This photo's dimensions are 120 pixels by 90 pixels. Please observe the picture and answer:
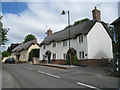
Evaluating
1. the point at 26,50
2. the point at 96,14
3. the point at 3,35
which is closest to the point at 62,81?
the point at 3,35

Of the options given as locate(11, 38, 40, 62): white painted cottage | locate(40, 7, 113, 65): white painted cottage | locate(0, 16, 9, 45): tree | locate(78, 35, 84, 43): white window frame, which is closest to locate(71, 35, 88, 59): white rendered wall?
locate(40, 7, 113, 65): white painted cottage

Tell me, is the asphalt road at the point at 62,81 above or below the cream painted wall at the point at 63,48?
below

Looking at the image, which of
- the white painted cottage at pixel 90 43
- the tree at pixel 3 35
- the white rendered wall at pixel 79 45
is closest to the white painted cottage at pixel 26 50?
the white painted cottage at pixel 90 43

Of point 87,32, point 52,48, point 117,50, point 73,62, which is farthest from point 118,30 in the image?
point 52,48

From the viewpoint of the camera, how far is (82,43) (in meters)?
21.8

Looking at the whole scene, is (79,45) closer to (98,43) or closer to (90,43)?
(90,43)

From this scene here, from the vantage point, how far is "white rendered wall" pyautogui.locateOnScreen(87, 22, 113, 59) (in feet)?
69.6

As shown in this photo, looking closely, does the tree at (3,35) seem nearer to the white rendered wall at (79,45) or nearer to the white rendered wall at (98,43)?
the white rendered wall at (79,45)

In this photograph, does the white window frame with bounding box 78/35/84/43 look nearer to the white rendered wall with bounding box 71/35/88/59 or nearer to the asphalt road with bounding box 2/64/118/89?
the white rendered wall with bounding box 71/35/88/59

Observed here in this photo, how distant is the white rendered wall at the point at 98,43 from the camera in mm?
21219

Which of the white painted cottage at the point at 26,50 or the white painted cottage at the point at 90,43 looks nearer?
the white painted cottage at the point at 90,43

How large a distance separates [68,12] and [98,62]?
10234 mm

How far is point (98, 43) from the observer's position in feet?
74.4

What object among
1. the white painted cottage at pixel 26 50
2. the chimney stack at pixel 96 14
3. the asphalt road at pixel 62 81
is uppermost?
the chimney stack at pixel 96 14
